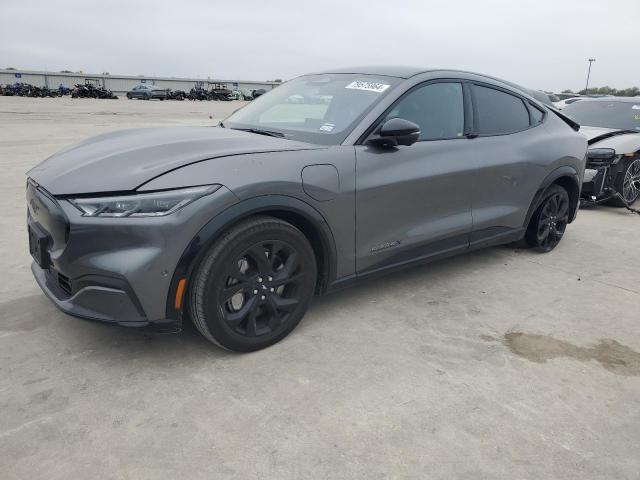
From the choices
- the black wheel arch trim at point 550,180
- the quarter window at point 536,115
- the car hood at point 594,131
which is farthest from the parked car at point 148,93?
the black wheel arch trim at point 550,180

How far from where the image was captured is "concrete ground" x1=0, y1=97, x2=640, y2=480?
215cm

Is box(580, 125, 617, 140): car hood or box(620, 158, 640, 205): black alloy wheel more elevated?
box(580, 125, 617, 140): car hood

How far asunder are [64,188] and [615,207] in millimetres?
7221

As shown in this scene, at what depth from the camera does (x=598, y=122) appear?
8047mm

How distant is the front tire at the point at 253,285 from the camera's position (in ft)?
8.71

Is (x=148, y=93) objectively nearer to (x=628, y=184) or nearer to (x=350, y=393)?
(x=628, y=184)

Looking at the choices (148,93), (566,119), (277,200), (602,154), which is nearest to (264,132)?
(277,200)

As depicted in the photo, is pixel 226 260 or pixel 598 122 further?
pixel 598 122

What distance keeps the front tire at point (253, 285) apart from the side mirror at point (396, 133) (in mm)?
816

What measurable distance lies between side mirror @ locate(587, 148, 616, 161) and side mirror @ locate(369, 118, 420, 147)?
4491mm

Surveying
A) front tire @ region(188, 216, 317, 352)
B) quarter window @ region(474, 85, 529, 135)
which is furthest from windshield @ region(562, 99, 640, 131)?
front tire @ region(188, 216, 317, 352)

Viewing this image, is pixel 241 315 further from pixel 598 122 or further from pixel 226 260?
pixel 598 122

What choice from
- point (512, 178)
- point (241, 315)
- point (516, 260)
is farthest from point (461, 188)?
point (241, 315)

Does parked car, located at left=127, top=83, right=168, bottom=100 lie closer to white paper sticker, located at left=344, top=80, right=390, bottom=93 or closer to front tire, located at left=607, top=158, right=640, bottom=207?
front tire, located at left=607, top=158, right=640, bottom=207
